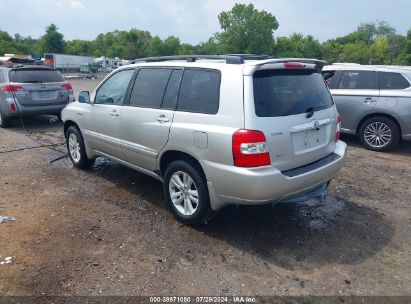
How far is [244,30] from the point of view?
262 feet

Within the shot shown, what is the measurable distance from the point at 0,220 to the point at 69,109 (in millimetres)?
2272

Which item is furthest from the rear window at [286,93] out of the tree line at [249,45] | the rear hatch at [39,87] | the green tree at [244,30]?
the green tree at [244,30]

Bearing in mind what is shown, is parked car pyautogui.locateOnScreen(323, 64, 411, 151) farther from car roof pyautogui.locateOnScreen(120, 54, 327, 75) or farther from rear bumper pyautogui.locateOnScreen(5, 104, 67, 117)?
rear bumper pyautogui.locateOnScreen(5, 104, 67, 117)

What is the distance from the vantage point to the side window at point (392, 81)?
7.24m

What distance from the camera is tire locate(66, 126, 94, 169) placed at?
19.2 feet

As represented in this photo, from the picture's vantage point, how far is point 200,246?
3.75 meters

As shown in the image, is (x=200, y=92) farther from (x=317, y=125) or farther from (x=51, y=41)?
(x=51, y=41)

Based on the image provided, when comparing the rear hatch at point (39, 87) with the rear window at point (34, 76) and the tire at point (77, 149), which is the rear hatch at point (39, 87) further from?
the tire at point (77, 149)

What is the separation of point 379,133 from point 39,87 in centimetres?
816

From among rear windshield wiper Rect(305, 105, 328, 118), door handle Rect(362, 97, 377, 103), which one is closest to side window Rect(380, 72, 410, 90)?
door handle Rect(362, 97, 377, 103)

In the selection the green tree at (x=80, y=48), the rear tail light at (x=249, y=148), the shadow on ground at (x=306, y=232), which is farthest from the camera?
the green tree at (x=80, y=48)

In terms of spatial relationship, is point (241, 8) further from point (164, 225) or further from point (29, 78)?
point (164, 225)

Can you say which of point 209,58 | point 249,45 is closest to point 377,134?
point 209,58

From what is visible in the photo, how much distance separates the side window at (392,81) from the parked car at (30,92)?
7.80 m
